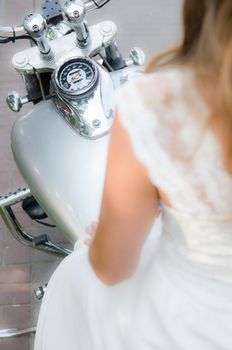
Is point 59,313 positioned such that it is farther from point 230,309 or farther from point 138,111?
point 138,111

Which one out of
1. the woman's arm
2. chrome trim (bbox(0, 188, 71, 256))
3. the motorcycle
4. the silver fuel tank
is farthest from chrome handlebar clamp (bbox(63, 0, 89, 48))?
the woman's arm

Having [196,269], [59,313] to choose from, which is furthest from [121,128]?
[59,313]

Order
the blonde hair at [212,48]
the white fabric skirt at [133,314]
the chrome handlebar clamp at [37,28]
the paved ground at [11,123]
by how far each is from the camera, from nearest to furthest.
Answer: the blonde hair at [212,48], the white fabric skirt at [133,314], the chrome handlebar clamp at [37,28], the paved ground at [11,123]

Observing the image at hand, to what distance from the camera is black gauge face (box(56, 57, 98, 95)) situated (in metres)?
1.14

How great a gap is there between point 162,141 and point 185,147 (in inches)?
0.9

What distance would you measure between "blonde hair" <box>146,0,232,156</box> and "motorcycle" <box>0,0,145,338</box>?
608mm

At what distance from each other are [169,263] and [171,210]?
182 mm

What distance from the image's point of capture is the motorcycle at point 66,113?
3.66 ft

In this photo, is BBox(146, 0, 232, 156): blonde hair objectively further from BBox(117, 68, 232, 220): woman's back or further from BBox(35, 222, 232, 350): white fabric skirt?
BBox(35, 222, 232, 350): white fabric skirt

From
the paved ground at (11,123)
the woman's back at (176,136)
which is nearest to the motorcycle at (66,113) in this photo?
the paved ground at (11,123)

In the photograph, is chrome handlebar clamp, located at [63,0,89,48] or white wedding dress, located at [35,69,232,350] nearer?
white wedding dress, located at [35,69,232,350]

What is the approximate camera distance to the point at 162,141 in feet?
1.72

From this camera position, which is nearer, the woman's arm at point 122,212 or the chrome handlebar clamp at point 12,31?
the woman's arm at point 122,212

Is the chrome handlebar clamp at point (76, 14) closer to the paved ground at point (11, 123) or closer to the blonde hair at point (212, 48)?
the paved ground at point (11, 123)
